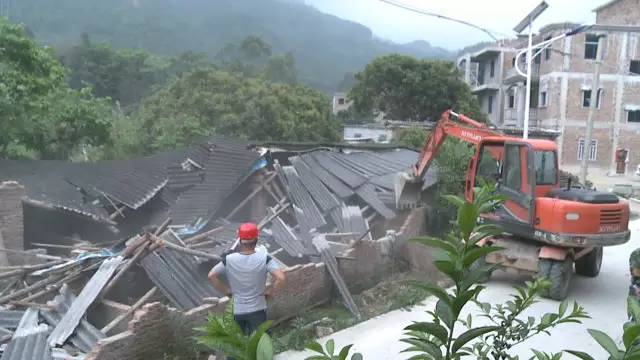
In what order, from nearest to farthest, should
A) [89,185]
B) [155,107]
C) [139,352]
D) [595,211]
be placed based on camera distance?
1. [139,352]
2. [595,211]
3. [89,185]
4. [155,107]

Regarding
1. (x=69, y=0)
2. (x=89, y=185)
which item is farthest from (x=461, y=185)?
(x=69, y=0)

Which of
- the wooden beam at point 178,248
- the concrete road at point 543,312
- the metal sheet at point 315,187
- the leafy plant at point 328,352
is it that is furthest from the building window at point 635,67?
the leafy plant at point 328,352

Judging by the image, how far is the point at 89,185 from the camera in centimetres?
1159

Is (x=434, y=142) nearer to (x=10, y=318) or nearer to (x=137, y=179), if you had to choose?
(x=137, y=179)

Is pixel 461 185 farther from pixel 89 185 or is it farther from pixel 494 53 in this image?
pixel 494 53

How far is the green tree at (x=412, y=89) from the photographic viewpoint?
115ft

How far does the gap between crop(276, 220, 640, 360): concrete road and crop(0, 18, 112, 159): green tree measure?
373 inches

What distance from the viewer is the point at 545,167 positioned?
29.8 feet

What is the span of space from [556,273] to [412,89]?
2803 centimetres

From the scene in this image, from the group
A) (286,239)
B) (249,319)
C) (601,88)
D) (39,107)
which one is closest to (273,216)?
(286,239)

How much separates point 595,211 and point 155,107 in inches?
813

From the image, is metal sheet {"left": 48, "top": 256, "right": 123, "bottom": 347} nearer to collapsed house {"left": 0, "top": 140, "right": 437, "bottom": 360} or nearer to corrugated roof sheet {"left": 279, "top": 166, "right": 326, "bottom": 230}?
collapsed house {"left": 0, "top": 140, "right": 437, "bottom": 360}

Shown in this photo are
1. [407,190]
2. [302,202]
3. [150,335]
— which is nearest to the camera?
[150,335]

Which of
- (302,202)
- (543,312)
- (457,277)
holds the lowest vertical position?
(543,312)
